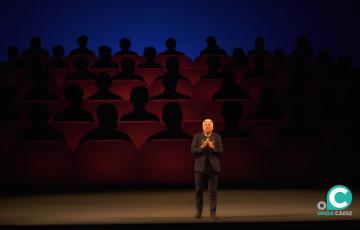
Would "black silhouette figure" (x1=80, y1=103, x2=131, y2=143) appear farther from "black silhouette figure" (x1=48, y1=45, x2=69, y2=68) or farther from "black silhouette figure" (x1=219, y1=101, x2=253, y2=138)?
"black silhouette figure" (x1=48, y1=45, x2=69, y2=68)

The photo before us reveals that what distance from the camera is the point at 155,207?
244 cm

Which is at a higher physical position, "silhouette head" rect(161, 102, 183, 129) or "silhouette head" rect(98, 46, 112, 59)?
"silhouette head" rect(98, 46, 112, 59)

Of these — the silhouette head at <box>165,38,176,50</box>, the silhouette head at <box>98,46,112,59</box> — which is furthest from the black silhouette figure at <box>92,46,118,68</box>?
the silhouette head at <box>165,38,176,50</box>

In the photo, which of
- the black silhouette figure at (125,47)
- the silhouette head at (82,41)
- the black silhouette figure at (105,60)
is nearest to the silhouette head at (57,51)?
the silhouette head at (82,41)

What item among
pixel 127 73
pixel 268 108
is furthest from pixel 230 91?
pixel 127 73

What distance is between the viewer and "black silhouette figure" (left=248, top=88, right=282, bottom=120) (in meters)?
3.32

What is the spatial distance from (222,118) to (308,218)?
1.45 metres

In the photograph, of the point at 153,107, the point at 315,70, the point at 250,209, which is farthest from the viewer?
the point at 315,70

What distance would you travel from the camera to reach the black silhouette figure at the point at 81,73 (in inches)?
152

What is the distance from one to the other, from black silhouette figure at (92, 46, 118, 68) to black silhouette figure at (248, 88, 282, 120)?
3.72ft

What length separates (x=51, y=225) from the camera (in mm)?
1988

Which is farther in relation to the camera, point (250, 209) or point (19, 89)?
point (19, 89)

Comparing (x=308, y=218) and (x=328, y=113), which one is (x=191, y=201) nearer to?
(x=308, y=218)

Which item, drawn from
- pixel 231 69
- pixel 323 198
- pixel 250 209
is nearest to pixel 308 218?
pixel 250 209
